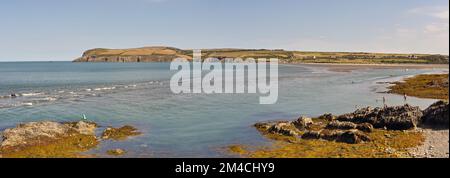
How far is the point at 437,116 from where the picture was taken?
124 feet

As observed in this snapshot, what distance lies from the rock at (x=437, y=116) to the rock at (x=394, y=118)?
0.61m

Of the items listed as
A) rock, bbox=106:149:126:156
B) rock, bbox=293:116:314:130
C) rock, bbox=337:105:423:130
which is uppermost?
rock, bbox=337:105:423:130

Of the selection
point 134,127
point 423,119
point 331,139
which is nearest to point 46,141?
point 134,127

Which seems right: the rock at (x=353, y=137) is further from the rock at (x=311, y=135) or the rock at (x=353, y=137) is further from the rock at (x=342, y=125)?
the rock at (x=342, y=125)

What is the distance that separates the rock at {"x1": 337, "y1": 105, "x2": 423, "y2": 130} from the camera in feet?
123

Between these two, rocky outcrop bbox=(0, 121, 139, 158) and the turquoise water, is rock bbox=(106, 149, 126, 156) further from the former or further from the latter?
rocky outcrop bbox=(0, 121, 139, 158)

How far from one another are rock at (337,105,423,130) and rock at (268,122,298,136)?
6.68m

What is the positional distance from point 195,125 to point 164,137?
20.2 feet

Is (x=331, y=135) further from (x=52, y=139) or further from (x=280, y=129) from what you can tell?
(x=52, y=139)

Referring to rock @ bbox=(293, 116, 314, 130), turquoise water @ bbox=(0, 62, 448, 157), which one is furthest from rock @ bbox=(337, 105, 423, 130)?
turquoise water @ bbox=(0, 62, 448, 157)

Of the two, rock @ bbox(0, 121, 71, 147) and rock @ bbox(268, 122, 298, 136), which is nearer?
rock @ bbox(0, 121, 71, 147)

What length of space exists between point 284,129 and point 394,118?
10.0 meters

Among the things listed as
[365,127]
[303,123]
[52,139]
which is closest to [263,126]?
[303,123]
